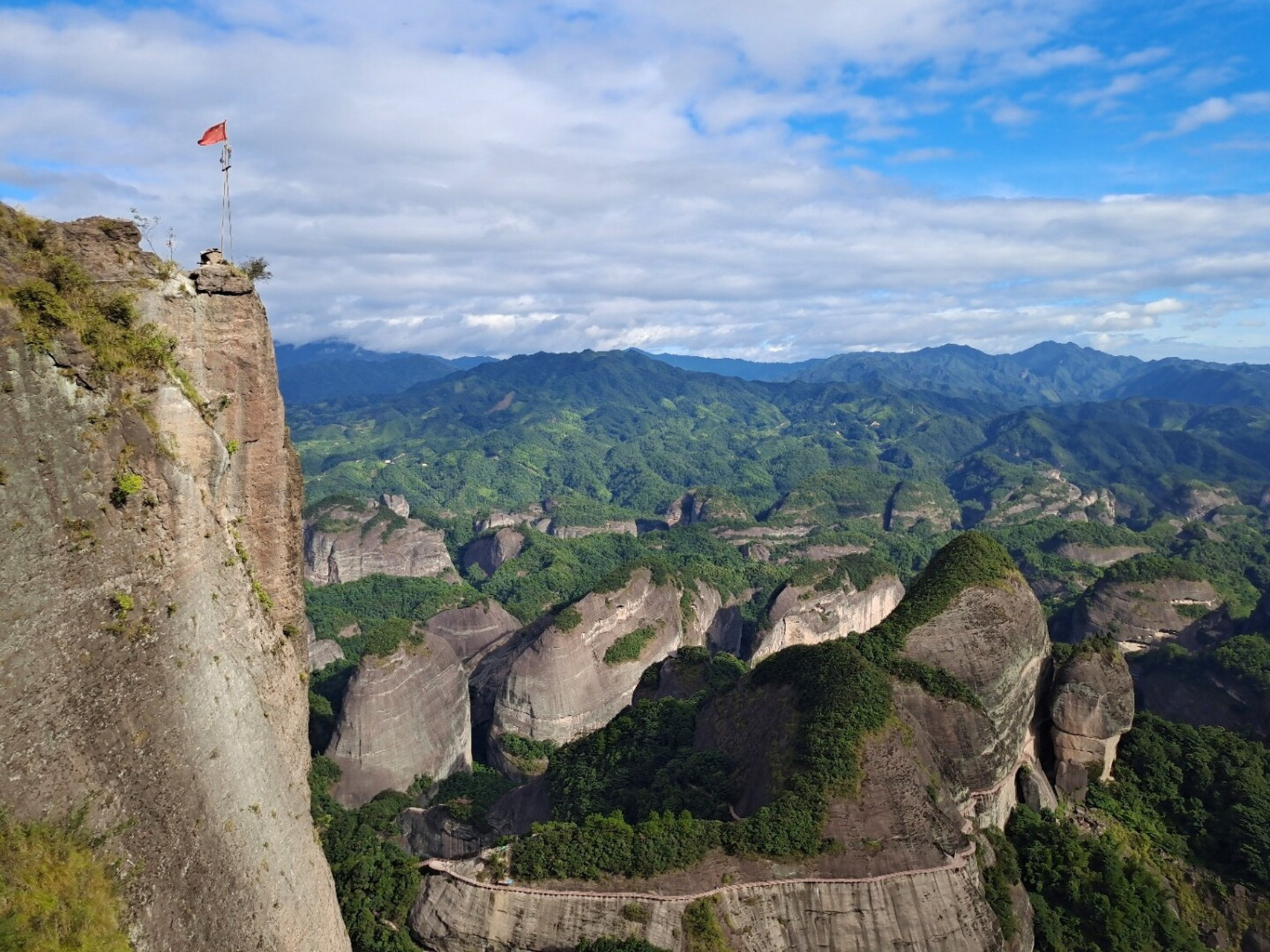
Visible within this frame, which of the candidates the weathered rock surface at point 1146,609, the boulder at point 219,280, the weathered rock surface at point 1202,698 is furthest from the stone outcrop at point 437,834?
the weathered rock surface at point 1146,609

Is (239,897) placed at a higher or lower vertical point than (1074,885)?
higher

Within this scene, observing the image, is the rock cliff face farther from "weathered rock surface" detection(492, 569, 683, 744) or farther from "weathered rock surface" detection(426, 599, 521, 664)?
"weathered rock surface" detection(426, 599, 521, 664)

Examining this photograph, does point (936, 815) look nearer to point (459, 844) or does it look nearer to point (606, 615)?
point (459, 844)

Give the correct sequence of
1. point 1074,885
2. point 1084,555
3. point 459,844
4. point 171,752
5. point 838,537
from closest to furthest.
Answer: point 171,752 → point 1074,885 → point 459,844 → point 1084,555 → point 838,537

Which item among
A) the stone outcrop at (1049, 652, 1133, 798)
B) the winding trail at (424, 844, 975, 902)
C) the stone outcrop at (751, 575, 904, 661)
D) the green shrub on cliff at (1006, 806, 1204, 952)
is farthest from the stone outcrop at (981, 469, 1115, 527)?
the winding trail at (424, 844, 975, 902)

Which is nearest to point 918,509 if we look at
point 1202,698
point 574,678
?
point 1202,698

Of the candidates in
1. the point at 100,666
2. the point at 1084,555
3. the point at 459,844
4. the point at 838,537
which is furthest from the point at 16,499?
the point at 1084,555

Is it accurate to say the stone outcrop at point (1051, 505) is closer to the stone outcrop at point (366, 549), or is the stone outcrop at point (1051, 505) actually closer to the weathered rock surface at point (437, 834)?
the stone outcrop at point (366, 549)
